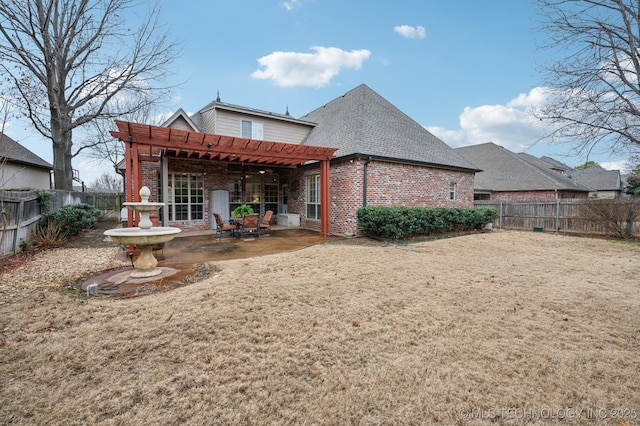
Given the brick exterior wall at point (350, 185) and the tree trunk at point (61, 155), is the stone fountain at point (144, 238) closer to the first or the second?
the brick exterior wall at point (350, 185)

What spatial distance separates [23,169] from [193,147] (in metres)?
13.9

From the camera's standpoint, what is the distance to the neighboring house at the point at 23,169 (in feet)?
48.5

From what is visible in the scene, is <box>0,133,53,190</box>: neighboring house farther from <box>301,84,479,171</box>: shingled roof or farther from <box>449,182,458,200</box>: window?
<box>449,182,458,200</box>: window

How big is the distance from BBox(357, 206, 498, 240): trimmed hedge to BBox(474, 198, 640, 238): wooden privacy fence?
4711 mm

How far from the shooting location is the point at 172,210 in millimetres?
11805

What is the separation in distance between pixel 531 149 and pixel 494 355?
9032 millimetres

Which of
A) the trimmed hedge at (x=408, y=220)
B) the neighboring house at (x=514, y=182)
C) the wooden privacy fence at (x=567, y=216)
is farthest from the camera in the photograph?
the neighboring house at (x=514, y=182)

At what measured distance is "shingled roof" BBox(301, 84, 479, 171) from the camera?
11.5 m

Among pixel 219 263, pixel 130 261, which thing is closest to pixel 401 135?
pixel 219 263

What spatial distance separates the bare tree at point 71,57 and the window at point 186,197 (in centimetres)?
360

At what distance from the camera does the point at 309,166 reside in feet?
41.2

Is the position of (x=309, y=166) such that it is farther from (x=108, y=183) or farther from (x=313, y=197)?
(x=108, y=183)

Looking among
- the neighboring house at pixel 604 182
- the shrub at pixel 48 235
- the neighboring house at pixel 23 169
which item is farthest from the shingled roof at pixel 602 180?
the neighboring house at pixel 23 169

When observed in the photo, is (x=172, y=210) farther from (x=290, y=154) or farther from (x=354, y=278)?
(x=354, y=278)
